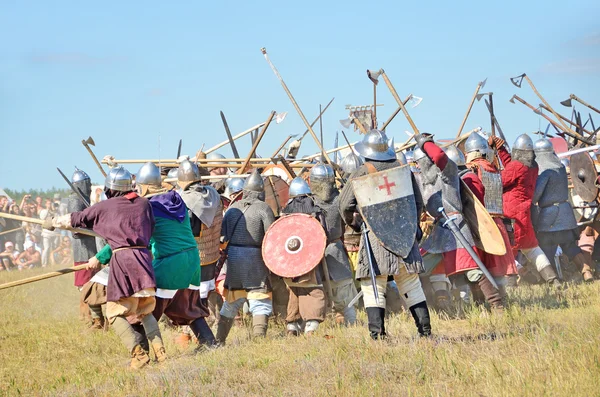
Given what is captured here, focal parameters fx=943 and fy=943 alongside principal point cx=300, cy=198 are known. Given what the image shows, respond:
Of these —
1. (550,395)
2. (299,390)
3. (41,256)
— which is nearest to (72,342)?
(299,390)

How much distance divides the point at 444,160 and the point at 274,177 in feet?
9.80

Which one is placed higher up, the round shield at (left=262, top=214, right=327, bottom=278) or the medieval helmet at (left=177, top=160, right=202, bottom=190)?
the medieval helmet at (left=177, top=160, right=202, bottom=190)

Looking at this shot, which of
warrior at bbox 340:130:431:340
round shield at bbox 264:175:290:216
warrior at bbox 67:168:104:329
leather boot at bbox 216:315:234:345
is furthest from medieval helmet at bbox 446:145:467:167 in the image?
warrior at bbox 67:168:104:329

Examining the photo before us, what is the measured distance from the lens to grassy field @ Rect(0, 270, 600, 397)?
5605 millimetres

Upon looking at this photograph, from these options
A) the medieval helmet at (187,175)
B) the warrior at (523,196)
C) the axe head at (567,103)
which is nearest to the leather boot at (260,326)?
the medieval helmet at (187,175)

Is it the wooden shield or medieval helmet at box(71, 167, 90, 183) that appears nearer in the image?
the wooden shield

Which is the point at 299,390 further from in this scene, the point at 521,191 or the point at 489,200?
the point at 521,191

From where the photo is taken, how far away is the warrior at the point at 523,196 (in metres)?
9.82

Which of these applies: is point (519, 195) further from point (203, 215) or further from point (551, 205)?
point (203, 215)

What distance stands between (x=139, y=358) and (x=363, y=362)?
1.80 m

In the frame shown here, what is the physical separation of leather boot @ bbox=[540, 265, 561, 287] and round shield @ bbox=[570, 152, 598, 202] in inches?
68.2

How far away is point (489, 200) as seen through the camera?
8.70 meters

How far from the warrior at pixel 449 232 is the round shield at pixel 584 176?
10.4 ft

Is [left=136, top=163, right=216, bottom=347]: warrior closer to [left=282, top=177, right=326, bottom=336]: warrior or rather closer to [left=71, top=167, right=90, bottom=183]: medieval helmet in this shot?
[left=282, top=177, right=326, bottom=336]: warrior
